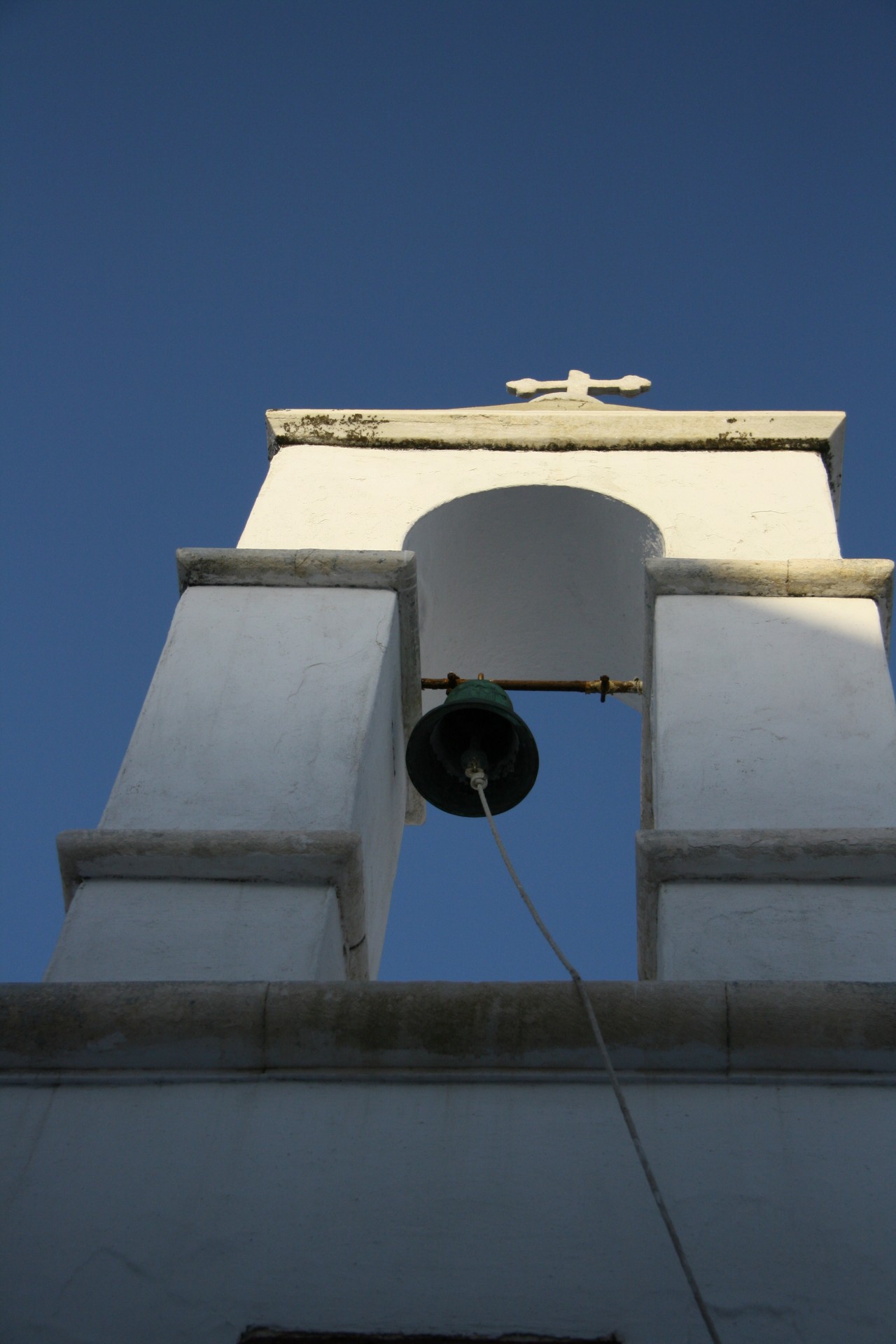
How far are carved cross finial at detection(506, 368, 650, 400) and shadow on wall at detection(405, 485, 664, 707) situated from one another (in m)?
1.20

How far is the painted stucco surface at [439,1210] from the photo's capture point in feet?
9.28

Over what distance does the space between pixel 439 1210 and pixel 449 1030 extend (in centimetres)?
38

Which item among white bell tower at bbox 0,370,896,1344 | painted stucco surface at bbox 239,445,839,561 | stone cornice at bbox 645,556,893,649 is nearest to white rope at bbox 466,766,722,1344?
white bell tower at bbox 0,370,896,1344

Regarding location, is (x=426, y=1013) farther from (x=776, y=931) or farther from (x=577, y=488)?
(x=577, y=488)

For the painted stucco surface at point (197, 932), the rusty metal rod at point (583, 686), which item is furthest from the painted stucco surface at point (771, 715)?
the painted stucco surface at point (197, 932)

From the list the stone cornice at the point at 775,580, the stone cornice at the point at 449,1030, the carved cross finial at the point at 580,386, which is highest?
the carved cross finial at the point at 580,386

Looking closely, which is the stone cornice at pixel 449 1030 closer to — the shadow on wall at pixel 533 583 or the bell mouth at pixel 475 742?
the bell mouth at pixel 475 742

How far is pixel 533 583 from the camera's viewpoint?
6539 mm

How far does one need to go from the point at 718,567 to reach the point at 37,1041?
3016 mm

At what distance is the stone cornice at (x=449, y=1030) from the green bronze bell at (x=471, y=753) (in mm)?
1639

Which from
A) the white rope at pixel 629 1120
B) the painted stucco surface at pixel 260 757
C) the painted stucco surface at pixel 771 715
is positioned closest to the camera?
the white rope at pixel 629 1120

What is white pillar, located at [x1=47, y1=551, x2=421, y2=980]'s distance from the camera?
394 cm

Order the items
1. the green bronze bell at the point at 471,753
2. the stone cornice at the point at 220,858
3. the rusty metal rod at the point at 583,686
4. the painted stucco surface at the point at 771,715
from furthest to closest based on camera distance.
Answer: the rusty metal rod at the point at 583,686
the green bronze bell at the point at 471,753
the painted stucco surface at the point at 771,715
the stone cornice at the point at 220,858

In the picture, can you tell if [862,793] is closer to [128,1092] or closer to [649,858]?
[649,858]
